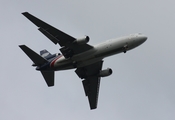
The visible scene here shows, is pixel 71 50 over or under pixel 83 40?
under

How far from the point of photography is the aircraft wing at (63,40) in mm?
71875

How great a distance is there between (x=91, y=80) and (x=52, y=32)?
16.0 meters

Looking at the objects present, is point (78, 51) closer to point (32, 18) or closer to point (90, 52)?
point (90, 52)

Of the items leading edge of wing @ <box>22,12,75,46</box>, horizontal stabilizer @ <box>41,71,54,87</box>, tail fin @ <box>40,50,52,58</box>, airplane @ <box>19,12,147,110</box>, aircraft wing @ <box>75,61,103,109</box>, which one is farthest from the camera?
aircraft wing @ <box>75,61,103,109</box>

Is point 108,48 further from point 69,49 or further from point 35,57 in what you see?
point 35,57

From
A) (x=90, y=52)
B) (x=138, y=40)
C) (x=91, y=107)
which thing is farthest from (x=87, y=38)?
(x=91, y=107)

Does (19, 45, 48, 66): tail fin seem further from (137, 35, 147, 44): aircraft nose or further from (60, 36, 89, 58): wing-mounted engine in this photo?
(137, 35, 147, 44): aircraft nose

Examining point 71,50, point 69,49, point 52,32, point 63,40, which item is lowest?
point 71,50

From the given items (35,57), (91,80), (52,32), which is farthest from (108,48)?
(35,57)

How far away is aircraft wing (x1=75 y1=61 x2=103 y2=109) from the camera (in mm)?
81250

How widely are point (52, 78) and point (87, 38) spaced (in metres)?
12.2

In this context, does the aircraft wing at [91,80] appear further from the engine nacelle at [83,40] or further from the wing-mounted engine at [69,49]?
the engine nacelle at [83,40]

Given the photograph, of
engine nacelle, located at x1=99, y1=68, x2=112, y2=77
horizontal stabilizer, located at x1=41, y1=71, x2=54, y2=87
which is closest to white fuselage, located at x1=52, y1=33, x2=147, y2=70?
horizontal stabilizer, located at x1=41, y1=71, x2=54, y2=87

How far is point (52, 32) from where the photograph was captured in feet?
238
